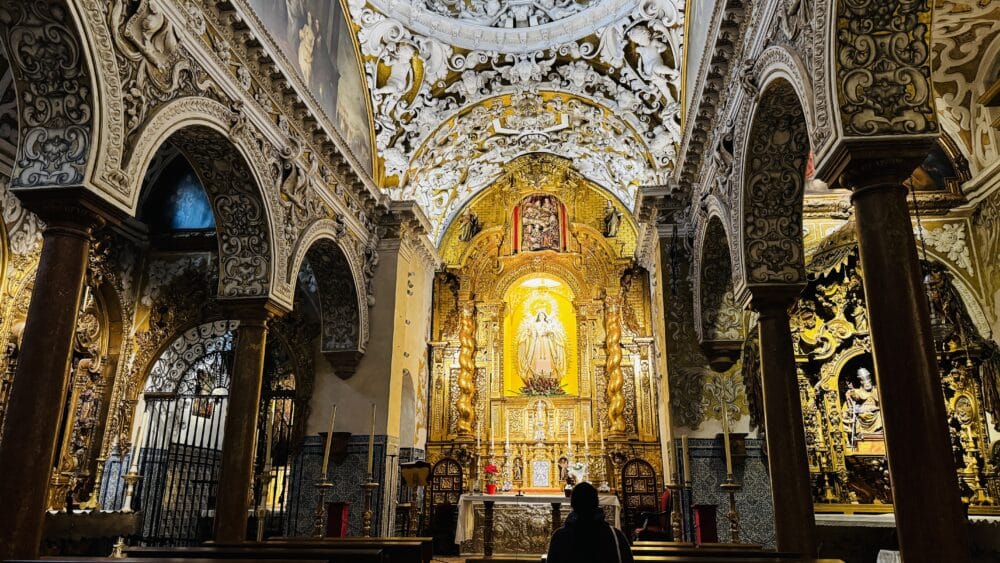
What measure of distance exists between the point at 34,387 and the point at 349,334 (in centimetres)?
669

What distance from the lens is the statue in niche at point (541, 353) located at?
15188 millimetres

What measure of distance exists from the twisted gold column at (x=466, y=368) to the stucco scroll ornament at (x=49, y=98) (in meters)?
10.2

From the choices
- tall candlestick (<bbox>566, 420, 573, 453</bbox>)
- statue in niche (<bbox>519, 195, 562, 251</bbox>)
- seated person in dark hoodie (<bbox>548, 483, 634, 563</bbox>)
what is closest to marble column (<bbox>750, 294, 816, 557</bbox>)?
seated person in dark hoodie (<bbox>548, 483, 634, 563</bbox>)

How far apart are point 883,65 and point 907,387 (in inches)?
91.3

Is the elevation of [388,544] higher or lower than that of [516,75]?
lower

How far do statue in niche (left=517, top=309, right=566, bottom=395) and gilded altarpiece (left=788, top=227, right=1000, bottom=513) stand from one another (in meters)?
5.27

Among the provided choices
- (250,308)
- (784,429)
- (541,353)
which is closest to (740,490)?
(784,429)

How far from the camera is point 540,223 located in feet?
53.2

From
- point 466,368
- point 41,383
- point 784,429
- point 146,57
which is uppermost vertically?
point 146,57

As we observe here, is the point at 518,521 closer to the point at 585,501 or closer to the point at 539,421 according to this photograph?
the point at 539,421

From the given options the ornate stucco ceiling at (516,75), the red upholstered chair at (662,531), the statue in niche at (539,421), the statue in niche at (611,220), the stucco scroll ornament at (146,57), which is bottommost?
the red upholstered chair at (662,531)

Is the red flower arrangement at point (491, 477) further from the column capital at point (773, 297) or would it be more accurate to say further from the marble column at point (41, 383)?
the marble column at point (41, 383)

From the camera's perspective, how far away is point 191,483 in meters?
12.8

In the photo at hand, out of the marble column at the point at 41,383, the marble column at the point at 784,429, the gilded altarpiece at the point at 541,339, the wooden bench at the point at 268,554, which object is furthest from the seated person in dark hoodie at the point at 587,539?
the gilded altarpiece at the point at 541,339
